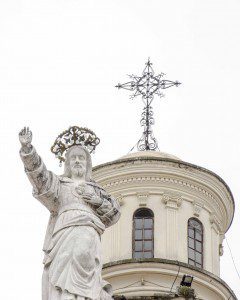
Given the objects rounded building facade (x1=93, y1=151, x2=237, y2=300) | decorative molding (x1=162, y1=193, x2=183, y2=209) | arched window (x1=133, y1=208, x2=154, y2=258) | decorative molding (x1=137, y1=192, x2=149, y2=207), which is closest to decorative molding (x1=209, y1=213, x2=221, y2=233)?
rounded building facade (x1=93, y1=151, x2=237, y2=300)

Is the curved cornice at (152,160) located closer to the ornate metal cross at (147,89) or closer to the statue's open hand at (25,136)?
the ornate metal cross at (147,89)

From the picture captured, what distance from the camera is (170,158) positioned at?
44.7 meters

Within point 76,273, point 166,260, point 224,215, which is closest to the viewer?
point 76,273

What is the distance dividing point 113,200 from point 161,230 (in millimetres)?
28905

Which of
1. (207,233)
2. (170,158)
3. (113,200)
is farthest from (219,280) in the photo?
(113,200)

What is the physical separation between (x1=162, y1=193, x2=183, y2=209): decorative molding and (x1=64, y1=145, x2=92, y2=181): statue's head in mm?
29502

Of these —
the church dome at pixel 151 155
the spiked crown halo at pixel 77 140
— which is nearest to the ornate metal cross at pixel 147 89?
the church dome at pixel 151 155

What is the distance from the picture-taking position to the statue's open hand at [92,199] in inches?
556

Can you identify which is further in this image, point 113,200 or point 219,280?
point 219,280

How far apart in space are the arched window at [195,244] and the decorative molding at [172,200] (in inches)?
25.3

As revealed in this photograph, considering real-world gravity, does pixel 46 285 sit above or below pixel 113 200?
below

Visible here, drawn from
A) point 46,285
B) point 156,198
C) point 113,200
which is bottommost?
point 46,285

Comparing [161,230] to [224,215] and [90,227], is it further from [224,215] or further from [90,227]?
[90,227]

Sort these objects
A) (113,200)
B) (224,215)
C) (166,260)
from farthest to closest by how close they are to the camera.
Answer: (224,215) < (166,260) < (113,200)
